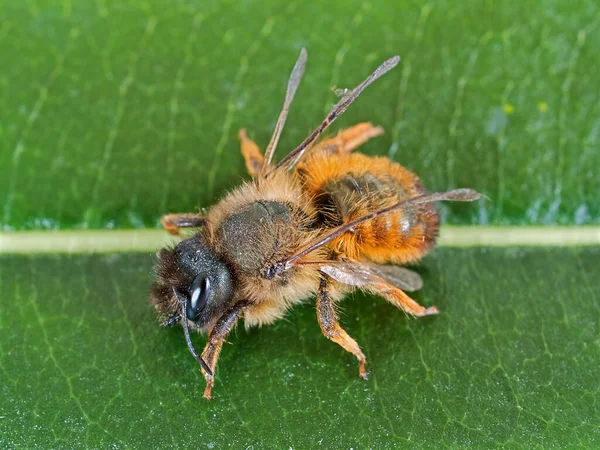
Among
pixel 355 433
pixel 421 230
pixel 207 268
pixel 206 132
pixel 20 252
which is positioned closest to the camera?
pixel 355 433

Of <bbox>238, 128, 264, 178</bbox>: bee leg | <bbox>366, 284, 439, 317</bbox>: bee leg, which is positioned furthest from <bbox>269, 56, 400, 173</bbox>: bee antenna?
<bbox>366, 284, 439, 317</bbox>: bee leg

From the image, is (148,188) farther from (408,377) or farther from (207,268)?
(408,377)

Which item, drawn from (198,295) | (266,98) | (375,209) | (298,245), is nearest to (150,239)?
(198,295)

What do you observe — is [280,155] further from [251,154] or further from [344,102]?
[344,102]

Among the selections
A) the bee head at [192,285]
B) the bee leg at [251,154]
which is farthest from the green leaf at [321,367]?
the bee leg at [251,154]

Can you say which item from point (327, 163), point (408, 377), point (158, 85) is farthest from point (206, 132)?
point (408, 377)

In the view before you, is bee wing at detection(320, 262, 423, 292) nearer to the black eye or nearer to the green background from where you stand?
the green background

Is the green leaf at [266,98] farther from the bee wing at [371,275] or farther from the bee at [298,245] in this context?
the bee wing at [371,275]
